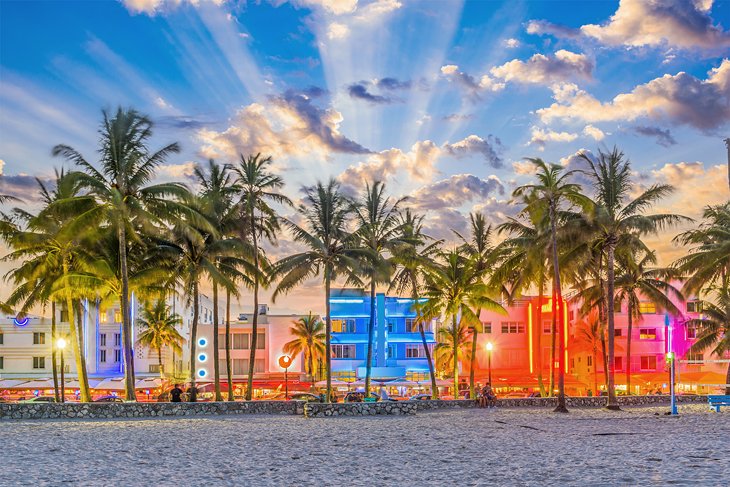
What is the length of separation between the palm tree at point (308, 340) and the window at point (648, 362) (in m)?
30.4

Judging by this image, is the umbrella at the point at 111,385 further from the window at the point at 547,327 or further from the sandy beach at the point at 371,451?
the window at the point at 547,327

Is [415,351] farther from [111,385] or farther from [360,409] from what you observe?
[360,409]

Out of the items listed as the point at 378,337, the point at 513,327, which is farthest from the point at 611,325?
the point at 378,337

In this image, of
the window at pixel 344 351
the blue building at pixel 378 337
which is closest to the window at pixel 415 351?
the blue building at pixel 378 337

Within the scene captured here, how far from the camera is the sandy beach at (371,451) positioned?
56.8 feet

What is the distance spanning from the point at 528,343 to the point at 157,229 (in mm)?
47237

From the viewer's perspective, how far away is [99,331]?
83875mm

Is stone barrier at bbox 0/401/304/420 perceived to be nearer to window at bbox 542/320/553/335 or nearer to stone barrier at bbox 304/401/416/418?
stone barrier at bbox 304/401/416/418

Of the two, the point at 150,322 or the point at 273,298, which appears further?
the point at 150,322

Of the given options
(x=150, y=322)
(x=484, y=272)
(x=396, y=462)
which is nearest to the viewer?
(x=396, y=462)

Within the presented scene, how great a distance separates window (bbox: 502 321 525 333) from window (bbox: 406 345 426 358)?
8.24 metres

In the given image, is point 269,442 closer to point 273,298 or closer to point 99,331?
point 273,298

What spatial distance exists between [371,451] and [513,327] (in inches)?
2355

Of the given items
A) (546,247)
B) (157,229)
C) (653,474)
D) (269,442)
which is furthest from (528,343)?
(653,474)
